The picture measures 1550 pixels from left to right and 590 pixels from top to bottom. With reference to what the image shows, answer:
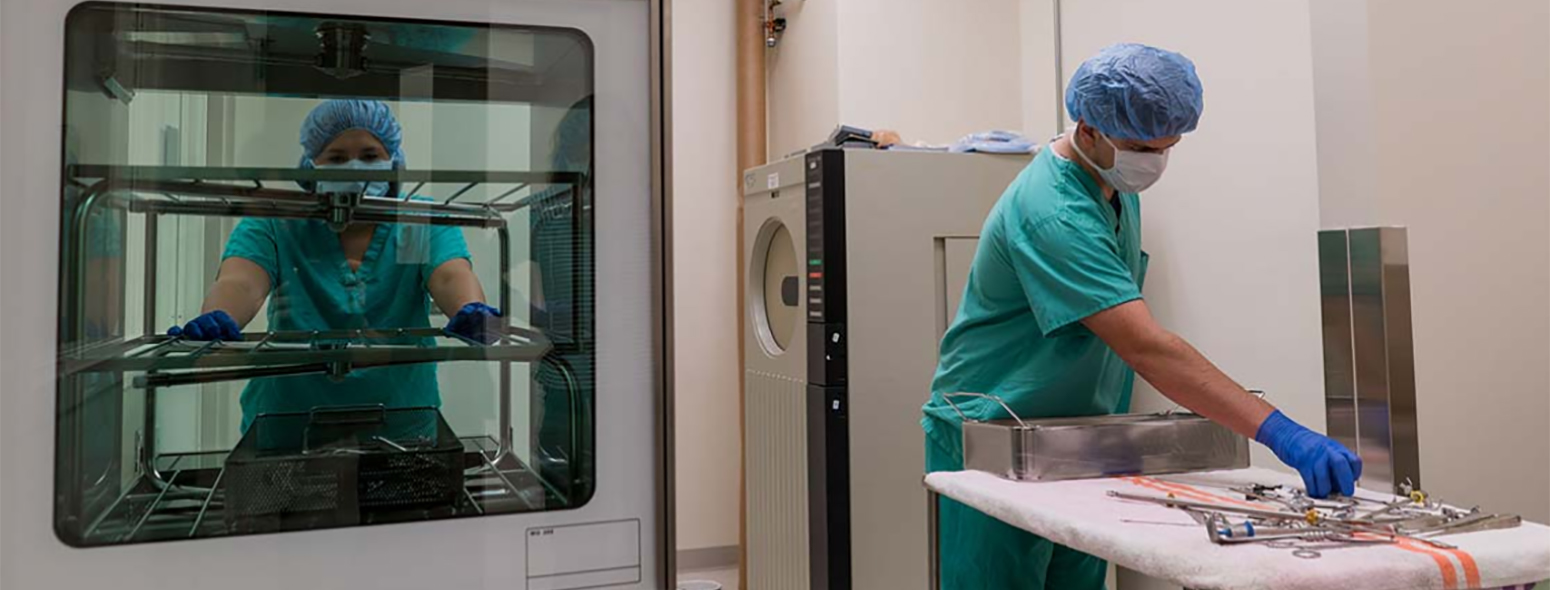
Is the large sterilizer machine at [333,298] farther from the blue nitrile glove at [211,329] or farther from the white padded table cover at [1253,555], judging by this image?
the white padded table cover at [1253,555]

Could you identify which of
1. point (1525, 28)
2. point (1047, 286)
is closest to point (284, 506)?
point (1047, 286)

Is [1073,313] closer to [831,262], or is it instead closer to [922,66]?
[831,262]

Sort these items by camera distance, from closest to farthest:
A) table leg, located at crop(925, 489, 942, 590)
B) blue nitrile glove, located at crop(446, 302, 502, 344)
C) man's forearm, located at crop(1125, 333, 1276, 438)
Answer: blue nitrile glove, located at crop(446, 302, 502, 344) → man's forearm, located at crop(1125, 333, 1276, 438) → table leg, located at crop(925, 489, 942, 590)

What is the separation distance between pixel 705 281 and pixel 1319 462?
7.82ft

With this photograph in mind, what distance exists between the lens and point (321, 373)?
2.84 ft

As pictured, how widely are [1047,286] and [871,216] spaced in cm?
71

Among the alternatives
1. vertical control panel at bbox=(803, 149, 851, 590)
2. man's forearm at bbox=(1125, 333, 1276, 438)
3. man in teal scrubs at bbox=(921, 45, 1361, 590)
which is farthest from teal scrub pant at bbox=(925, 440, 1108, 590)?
vertical control panel at bbox=(803, 149, 851, 590)

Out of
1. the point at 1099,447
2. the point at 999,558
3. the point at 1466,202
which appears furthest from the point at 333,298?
the point at 1466,202

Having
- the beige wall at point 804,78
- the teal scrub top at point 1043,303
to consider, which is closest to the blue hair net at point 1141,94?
the teal scrub top at point 1043,303

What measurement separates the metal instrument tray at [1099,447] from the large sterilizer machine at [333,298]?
2.24 ft

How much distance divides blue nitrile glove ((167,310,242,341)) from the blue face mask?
5.6 inches

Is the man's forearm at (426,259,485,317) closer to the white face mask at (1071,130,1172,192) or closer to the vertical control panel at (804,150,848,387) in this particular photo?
the white face mask at (1071,130,1172,192)

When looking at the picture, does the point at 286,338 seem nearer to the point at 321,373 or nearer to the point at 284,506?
the point at 321,373

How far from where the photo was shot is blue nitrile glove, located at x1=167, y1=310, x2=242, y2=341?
2.75ft
